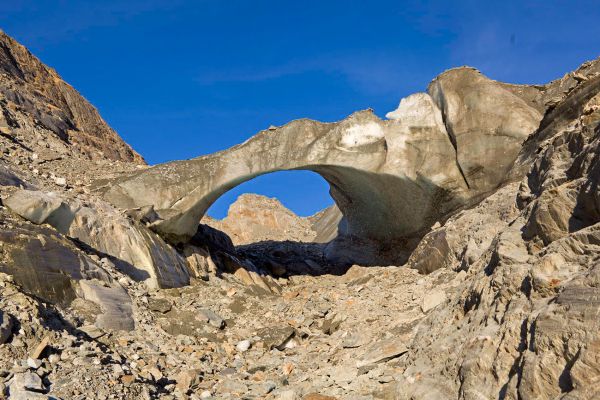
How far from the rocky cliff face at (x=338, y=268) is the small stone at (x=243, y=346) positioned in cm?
3

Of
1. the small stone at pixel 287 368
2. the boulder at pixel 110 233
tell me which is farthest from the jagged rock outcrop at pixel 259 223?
the small stone at pixel 287 368

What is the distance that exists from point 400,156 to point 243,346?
6.76 meters

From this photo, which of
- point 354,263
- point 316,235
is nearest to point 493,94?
point 354,263

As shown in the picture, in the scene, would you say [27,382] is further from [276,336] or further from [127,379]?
[276,336]

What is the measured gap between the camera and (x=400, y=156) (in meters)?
14.5

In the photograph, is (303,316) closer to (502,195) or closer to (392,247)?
(502,195)

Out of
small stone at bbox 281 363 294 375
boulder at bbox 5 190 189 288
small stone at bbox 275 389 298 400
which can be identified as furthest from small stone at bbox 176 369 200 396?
boulder at bbox 5 190 189 288

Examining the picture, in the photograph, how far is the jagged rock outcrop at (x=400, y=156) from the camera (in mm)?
13523

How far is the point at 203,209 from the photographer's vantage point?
14.3 meters

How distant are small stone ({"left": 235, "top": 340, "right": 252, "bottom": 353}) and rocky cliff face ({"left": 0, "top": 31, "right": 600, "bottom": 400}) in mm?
32

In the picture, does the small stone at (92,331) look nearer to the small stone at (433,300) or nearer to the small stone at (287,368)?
the small stone at (287,368)

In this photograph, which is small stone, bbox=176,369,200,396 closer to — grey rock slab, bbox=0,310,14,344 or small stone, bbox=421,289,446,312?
grey rock slab, bbox=0,310,14,344

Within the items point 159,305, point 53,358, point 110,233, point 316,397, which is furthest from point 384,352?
point 110,233

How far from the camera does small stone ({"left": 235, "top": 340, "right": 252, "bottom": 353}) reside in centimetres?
984
